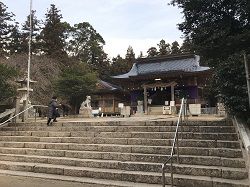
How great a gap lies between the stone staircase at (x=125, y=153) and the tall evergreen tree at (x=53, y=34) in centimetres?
3289

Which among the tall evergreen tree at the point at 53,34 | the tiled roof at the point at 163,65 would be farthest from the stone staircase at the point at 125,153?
the tall evergreen tree at the point at 53,34

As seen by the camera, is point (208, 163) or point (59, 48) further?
point (59, 48)

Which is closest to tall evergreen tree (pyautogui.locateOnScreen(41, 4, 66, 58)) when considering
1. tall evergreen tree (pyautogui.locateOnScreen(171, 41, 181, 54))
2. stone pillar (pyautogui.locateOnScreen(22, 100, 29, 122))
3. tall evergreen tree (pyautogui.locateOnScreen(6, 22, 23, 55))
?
tall evergreen tree (pyautogui.locateOnScreen(6, 22, 23, 55))

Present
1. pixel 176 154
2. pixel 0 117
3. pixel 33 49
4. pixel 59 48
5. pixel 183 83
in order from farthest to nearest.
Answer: pixel 59 48, pixel 33 49, pixel 183 83, pixel 0 117, pixel 176 154

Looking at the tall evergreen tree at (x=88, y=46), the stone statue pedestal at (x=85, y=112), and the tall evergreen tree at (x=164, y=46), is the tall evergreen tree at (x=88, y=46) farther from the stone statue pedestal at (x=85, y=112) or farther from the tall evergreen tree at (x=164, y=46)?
the stone statue pedestal at (x=85, y=112)

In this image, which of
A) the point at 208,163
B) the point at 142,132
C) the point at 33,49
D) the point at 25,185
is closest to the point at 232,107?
the point at 208,163

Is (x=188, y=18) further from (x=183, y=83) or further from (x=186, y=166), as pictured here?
(x=183, y=83)

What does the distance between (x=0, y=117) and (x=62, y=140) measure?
3.63 m

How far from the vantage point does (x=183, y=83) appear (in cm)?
2925

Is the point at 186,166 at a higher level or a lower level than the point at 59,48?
lower

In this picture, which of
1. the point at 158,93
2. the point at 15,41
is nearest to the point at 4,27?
the point at 15,41

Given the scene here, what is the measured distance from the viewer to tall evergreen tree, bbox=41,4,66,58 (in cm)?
4466

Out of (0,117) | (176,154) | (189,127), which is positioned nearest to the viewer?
(176,154)

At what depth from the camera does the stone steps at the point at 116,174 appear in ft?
20.1
